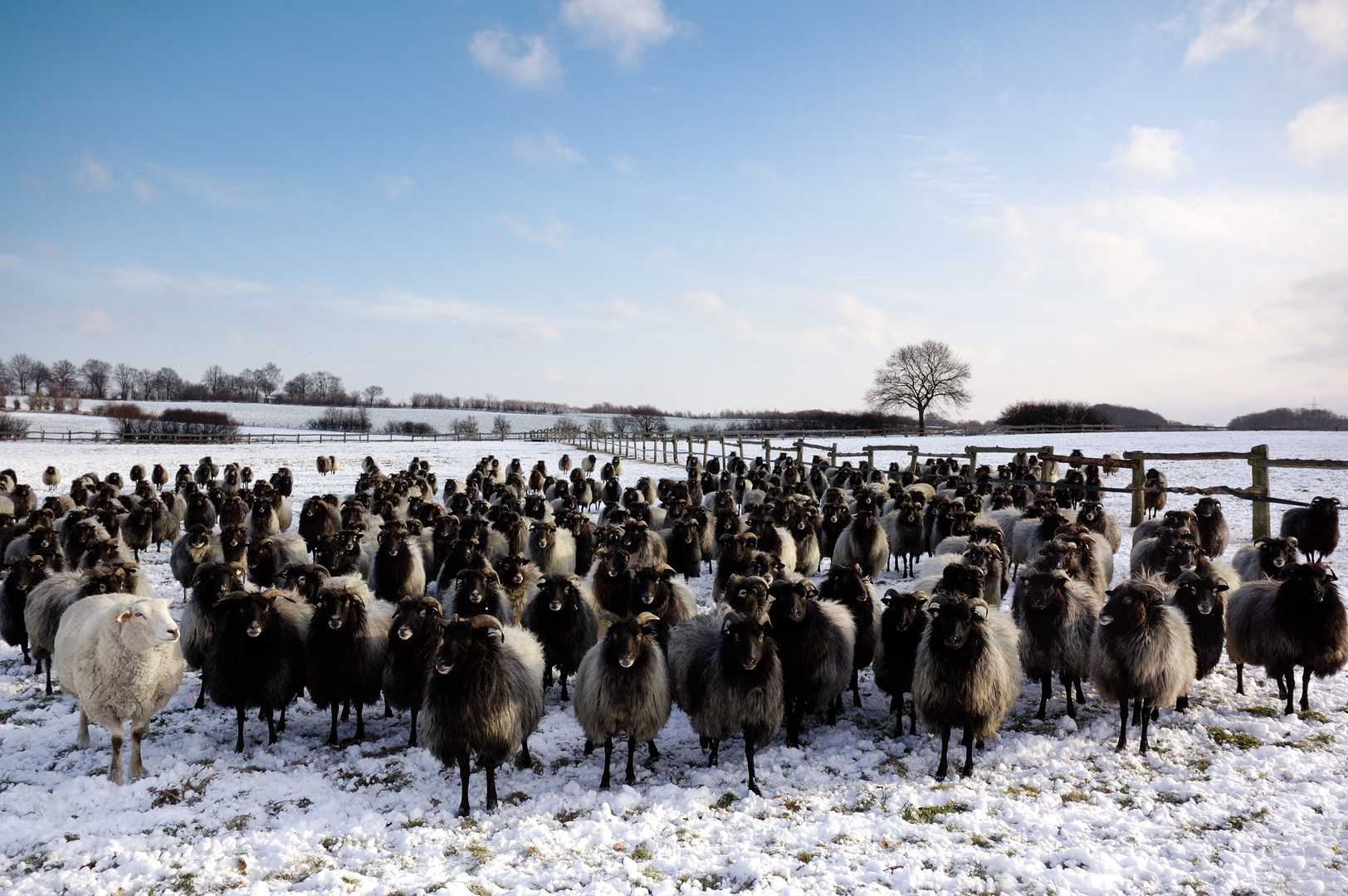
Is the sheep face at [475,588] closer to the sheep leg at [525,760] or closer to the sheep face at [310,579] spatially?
the sheep face at [310,579]

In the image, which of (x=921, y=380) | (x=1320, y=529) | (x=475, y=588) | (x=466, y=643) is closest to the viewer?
(x=466, y=643)

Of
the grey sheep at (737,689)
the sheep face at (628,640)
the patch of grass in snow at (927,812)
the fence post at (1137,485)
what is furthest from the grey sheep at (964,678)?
the fence post at (1137,485)

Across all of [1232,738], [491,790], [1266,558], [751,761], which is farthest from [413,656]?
[1266,558]

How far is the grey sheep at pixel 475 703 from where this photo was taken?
5.77 meters

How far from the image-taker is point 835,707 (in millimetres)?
7559

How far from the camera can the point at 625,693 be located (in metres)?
6.19

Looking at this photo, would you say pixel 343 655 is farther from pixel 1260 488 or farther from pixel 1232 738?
pixel 1260 488

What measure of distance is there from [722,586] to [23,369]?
203 metres

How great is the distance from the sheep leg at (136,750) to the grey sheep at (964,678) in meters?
6.90

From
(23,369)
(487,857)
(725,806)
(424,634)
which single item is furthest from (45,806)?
(23,369)

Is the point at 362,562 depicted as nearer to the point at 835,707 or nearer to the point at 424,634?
the point at 424,634

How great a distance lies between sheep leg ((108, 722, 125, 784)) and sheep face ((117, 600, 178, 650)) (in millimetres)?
752

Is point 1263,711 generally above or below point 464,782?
above

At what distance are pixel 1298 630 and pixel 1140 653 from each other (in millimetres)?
2069
